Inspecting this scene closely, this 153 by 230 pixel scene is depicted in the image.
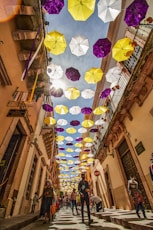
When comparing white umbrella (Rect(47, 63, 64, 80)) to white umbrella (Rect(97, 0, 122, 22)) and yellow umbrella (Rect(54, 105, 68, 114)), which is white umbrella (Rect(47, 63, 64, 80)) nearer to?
yellow umbrella (Rect(54, 105, 68, 114))

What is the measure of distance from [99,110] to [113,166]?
6403mm

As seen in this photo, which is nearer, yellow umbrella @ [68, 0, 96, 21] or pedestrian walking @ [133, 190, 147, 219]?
yellow umbrella @ [68, 0, 96, 21]

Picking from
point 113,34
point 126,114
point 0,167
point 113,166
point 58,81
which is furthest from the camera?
point 113,166

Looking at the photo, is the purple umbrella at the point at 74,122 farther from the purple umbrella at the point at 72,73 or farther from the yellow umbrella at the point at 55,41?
the yellow umbrella at the point at 55,41

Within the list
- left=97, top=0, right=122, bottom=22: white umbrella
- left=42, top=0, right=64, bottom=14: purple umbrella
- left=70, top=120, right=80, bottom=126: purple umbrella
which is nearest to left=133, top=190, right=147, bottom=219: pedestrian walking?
left=70, top=120, right=80, bottom=126: purple umbrella

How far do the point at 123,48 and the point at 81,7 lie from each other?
2.88 m

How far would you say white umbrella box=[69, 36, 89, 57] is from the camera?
7.42 metres

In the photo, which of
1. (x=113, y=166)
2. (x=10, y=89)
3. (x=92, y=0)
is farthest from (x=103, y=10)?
(x=113, y=166)

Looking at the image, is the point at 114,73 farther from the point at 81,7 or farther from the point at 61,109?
the point at 81,7

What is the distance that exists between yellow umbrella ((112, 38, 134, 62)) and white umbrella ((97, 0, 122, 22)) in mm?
1330

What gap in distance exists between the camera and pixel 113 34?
12.5 metres

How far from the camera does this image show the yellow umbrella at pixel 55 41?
658 centimetres

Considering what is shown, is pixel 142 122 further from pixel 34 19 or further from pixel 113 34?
pixel 113 34

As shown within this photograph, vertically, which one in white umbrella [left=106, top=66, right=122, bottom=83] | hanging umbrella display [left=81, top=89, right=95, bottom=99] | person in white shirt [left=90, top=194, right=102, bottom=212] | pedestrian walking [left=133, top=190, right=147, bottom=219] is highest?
white umbrella [left=106, top=66, right=122, bottom=83]
